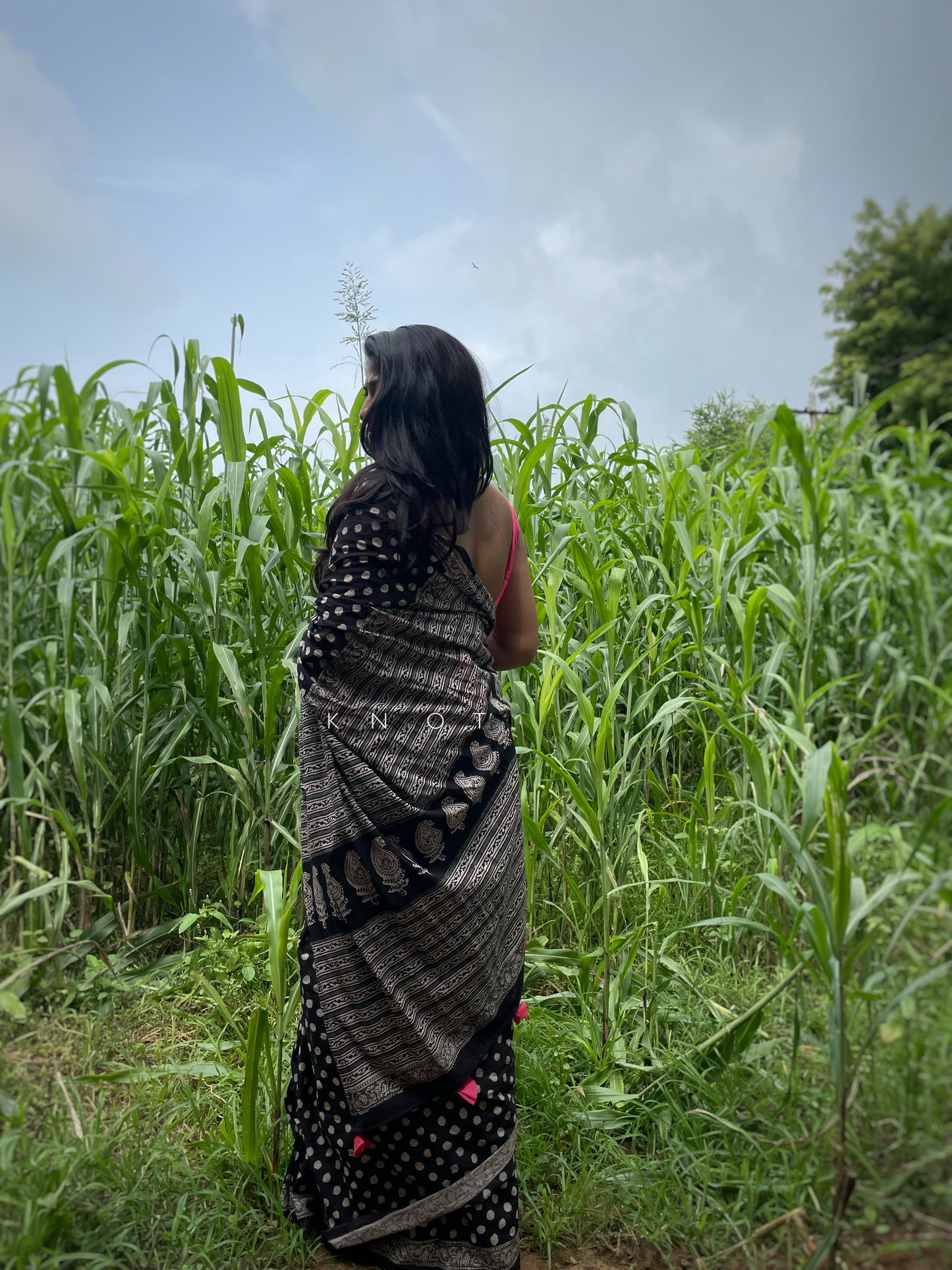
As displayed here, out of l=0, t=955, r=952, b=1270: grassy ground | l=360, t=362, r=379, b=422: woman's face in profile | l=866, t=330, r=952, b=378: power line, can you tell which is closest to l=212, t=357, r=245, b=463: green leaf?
l=360, t=362, r=379, b=422: woman's face in profile

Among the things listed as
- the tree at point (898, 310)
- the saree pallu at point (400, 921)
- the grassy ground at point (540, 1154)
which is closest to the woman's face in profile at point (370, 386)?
the saree pallu at point (400, 921)

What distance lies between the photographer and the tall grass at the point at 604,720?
1113mm

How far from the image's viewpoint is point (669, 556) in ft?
6.69

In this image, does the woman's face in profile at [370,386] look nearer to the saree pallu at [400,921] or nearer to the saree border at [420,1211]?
the saree pallu at [400,921]

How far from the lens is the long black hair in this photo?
1.43m

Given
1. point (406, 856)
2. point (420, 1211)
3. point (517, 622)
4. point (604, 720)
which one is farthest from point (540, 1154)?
point (517, 622)

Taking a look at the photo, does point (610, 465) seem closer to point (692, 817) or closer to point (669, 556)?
point (669, 556)

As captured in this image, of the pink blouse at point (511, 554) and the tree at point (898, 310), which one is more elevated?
the tree at point (898, 310)

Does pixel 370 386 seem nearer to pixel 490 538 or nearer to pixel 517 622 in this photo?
pixel 490 538

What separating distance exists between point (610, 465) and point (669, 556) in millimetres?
606

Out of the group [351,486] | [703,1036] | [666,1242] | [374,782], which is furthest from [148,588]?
[666,1242]

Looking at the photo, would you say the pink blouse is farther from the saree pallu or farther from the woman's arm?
the saree pallu

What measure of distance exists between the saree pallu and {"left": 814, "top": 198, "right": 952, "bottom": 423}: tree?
0.71 meters

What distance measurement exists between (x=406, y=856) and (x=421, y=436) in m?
0.72
